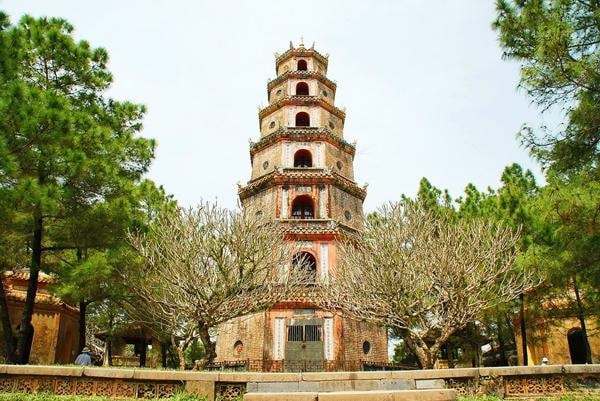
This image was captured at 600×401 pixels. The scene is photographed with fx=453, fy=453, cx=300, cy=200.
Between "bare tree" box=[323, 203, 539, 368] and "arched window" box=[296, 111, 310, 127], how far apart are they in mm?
9647

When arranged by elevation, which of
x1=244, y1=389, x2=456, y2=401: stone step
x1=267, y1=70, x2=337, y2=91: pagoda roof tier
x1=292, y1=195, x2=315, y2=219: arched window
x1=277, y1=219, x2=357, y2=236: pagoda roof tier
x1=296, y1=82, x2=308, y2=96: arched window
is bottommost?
x1=244, y1=389, x2=456, y2=401: stone step

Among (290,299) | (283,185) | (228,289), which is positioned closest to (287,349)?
(290,299)

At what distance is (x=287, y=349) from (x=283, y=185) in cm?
720

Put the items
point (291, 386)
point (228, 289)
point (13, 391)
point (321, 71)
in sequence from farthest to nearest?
point (321, 71), point (228, 289), point (291, 386), point (13, 391)

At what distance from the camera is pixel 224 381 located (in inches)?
306

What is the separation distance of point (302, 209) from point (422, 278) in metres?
9.40

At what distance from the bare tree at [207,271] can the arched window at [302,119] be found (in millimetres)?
9360

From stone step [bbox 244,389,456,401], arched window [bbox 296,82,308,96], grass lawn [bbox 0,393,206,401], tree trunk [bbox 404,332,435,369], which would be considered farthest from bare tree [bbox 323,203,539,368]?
arched window [bbox 296,82,308,96]

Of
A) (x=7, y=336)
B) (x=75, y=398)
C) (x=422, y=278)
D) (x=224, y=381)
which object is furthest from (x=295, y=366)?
(x=75, y=398)

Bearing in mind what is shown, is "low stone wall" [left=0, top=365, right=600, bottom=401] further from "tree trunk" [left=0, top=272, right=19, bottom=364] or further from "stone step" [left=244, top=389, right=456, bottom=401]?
"tree trunk" [left=0, top=272, right=19, bottom=364]

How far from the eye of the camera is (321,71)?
25.8 m

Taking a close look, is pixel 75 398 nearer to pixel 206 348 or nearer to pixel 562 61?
pixel 206 348

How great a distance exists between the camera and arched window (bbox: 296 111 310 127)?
A: 23.7 meters

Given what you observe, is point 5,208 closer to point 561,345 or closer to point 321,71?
point 321,71
